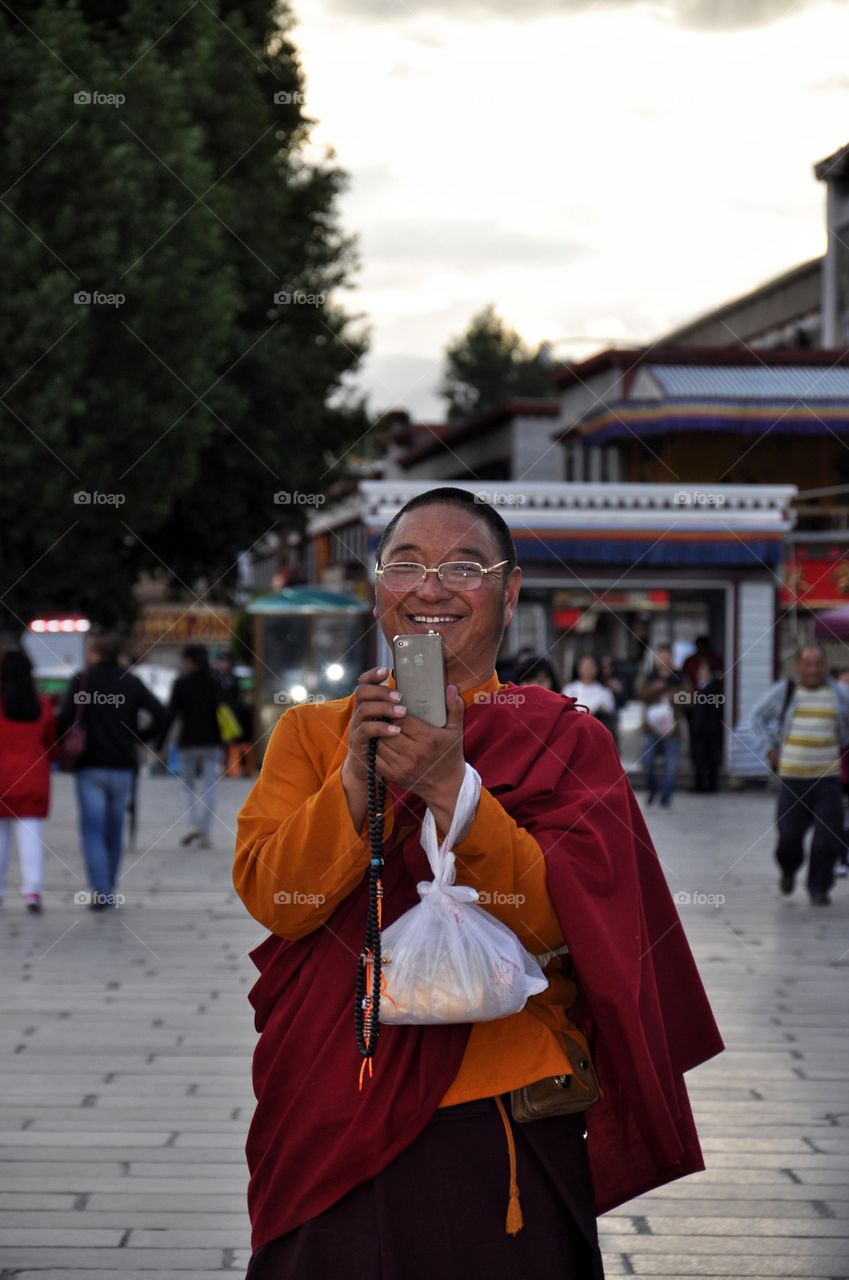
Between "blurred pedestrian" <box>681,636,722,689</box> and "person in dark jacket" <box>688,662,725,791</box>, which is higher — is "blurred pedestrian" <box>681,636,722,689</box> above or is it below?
above

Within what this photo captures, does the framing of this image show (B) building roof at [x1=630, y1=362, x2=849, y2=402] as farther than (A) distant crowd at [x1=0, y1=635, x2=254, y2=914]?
Yes

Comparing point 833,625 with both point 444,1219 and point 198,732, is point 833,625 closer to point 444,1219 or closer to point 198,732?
point 198,732

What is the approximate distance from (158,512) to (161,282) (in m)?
3.03

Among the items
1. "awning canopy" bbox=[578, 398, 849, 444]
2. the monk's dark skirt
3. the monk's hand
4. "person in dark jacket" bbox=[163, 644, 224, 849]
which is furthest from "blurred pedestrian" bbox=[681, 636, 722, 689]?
the monk's hand

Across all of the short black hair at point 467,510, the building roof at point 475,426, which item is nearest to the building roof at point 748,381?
the building roof at point 475,426

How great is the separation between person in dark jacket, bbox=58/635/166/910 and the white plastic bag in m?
9.69

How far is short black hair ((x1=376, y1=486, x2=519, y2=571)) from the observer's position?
2807 millimetres

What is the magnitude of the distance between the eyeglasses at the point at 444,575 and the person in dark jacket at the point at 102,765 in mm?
9519

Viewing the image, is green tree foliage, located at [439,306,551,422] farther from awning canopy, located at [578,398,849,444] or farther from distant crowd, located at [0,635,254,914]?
distant crowd, located at [0,635,254,914]

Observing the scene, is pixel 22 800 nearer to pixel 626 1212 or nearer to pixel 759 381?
pixel 626 1212

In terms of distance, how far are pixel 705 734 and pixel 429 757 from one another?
881 inches

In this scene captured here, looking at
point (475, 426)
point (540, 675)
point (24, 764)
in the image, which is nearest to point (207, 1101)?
point (24, 764)

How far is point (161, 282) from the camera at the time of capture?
22.5m

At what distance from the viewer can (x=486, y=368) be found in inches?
3250
